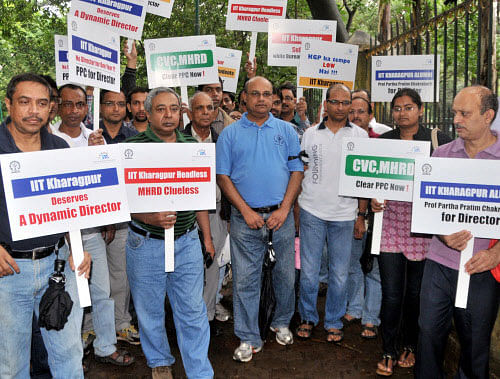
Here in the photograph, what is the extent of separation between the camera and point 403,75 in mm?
5637

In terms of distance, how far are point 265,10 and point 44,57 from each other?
26059mm

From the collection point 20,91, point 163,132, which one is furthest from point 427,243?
point 20,91

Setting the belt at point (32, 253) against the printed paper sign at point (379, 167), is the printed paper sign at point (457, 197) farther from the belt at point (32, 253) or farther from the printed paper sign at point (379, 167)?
the belt at point (32, 253)

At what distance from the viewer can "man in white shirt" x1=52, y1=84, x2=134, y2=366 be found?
14.5 ft

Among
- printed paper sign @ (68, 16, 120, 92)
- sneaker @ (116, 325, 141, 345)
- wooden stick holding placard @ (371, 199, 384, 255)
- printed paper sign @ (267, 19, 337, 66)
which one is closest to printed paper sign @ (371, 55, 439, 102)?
printed paper sign @ (267, 19, 337, 66)

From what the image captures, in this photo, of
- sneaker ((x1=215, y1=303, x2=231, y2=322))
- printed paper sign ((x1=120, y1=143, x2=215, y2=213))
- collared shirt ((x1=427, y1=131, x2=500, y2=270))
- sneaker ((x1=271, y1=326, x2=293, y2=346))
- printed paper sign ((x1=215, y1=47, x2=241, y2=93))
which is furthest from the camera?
printed paper sign ((x1=215, y1=47, x2=241, y2=93))

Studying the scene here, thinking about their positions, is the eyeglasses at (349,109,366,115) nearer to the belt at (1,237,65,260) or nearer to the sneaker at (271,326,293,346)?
the sneaker at (271,326,293,346)

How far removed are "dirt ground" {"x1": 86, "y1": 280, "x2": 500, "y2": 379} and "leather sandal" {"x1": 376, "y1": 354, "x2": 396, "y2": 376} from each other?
0.24 ft

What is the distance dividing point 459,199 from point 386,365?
1.88 metres

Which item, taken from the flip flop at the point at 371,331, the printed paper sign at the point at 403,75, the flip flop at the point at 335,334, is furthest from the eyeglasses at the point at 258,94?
the flip flop at the point at 371,331

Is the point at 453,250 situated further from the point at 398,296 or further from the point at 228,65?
the point at 228,65

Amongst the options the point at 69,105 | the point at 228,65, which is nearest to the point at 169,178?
the point at 69,105

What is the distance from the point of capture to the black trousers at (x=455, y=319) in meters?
3.24

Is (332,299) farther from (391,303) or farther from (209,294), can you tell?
(209,294)
